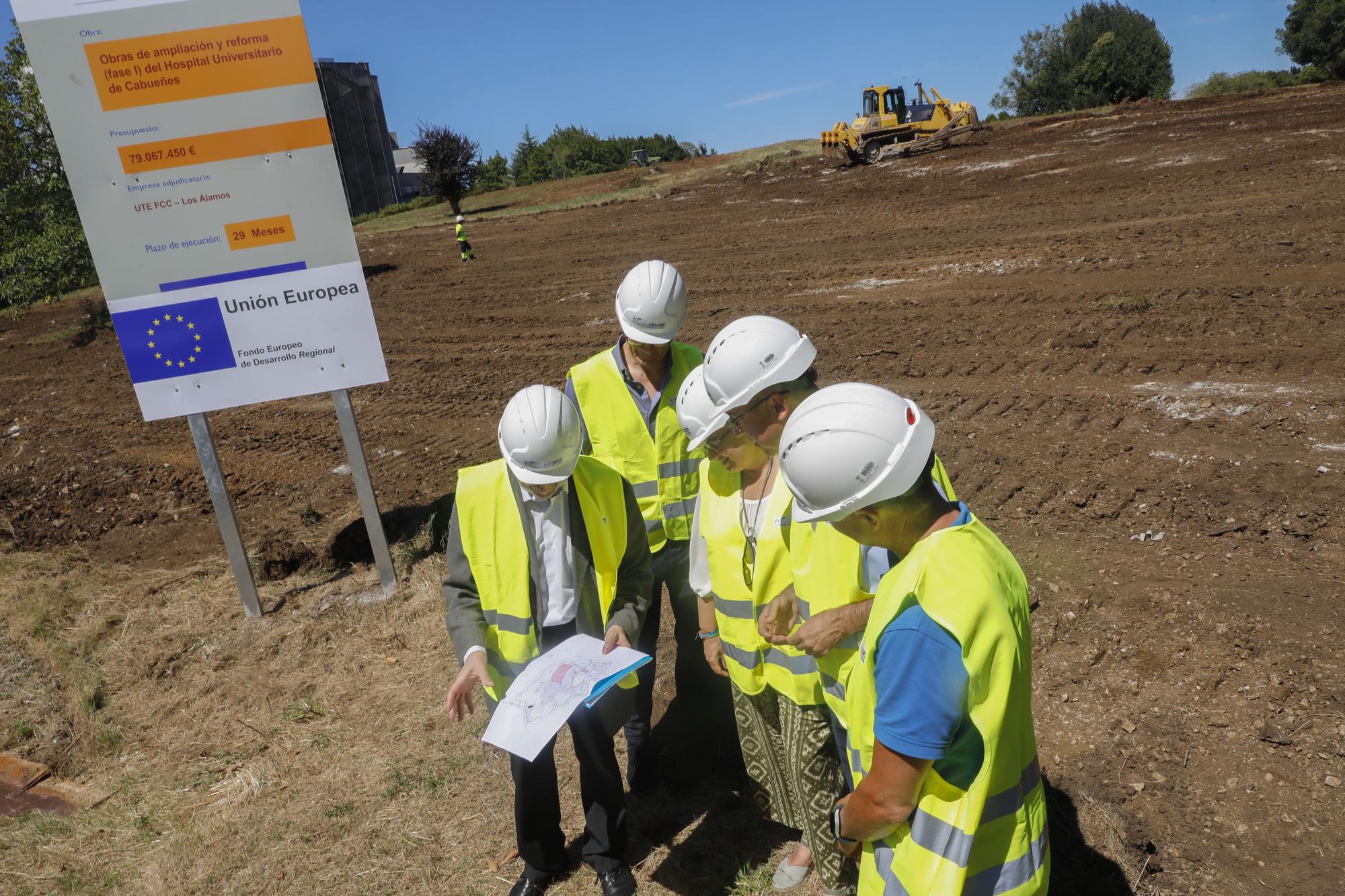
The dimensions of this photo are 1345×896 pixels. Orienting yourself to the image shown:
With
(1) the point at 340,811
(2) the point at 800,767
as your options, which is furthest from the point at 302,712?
(2) the point at 800,767

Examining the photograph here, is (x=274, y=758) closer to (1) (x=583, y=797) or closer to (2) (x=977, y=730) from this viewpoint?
(1) (x=583, y=797)

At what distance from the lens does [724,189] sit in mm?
23766

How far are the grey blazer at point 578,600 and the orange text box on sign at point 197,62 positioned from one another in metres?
3.59

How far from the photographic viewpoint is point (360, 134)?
154 feet

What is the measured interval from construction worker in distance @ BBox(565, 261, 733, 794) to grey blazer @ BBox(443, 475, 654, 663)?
48cm

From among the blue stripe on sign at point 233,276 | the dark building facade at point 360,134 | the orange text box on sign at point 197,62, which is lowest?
the blue stripe on sign at point 233,276

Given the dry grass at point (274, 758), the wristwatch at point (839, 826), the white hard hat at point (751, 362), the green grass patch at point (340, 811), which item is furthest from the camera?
the green grass patch at point (340, 811)

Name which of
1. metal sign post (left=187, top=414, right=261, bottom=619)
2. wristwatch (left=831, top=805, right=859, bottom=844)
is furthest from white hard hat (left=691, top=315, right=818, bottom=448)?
metal sign post (left=187, top=414, right=261, bottom=619)

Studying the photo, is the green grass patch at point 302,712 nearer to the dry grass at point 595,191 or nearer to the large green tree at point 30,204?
the large green tree at point 30,204

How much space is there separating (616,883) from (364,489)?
3463mm

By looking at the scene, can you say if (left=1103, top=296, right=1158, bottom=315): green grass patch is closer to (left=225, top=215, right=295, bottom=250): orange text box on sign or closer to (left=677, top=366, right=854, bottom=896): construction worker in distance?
(left=677, top=366, right=854, bottom=896): construction worker in distance

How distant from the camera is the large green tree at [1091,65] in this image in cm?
4166

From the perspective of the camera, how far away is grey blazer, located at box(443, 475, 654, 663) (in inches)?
118

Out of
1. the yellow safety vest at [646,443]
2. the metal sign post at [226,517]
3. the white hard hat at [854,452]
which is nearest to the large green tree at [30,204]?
the metal sign post at [226,517]
